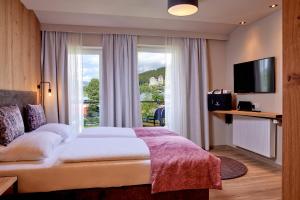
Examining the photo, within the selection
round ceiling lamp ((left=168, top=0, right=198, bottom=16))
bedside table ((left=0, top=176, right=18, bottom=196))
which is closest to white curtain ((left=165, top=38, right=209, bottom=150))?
round ceiling lamp ((left=168, top=0, right=198, bottom=16))

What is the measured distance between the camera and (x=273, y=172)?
331 centimetres

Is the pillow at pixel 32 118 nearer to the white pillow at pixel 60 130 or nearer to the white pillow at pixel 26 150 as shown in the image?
the white pillow at pixel 60 130

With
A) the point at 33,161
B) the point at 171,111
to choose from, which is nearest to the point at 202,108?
the point at 171,111

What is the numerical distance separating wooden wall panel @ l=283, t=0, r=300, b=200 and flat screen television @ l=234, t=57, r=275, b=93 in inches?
134

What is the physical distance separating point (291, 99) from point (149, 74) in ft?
13.7

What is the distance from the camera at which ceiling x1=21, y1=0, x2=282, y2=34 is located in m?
3.19

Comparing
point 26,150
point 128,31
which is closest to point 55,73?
point 128,31

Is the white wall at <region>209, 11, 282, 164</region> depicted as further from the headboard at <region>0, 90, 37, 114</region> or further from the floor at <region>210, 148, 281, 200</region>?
the headboard at <region>0, 90, 37, 114</region>

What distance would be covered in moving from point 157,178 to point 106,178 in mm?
448

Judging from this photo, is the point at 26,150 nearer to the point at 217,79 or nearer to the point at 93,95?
the point at 93,95

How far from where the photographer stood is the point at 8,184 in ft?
5.47

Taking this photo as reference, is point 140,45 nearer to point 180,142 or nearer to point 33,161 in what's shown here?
point 180,142

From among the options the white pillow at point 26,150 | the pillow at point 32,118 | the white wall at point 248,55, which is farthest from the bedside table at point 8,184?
the white wall at point 248,55

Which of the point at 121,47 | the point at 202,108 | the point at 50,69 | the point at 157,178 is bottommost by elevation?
the point at 157,178
